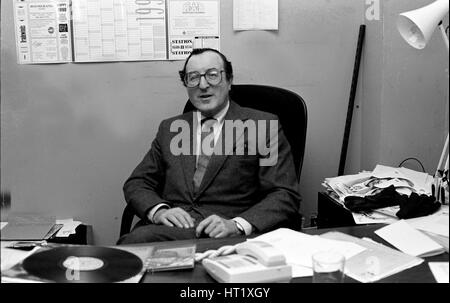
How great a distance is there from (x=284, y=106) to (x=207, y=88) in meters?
0.34

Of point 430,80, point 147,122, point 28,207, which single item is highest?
point 430,80

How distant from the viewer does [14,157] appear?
262 centimetres

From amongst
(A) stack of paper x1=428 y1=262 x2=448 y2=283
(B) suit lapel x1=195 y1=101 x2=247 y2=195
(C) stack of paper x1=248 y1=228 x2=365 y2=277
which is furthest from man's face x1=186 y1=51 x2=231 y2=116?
(A) stack of paper x1=428 y1=262 x2=448 y2=283

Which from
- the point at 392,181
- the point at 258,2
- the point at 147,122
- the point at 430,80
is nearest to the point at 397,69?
the point at 430,80

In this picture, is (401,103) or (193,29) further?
(193,29)

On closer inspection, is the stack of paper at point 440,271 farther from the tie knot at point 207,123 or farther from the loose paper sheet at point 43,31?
the loose paper sheet at point 43,31

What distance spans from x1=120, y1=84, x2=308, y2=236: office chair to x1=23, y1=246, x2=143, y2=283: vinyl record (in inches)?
36.7

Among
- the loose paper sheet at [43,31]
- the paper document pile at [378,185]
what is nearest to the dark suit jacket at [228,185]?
the paper document pile at [378,185]

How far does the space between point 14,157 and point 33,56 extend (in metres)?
0.50

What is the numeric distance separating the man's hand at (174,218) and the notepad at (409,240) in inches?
27.4

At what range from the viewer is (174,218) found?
1.94 metres

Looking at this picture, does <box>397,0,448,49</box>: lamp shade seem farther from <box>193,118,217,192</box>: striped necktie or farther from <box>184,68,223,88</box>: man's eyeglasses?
<box>193,118,217,192</box>: striped necktie
